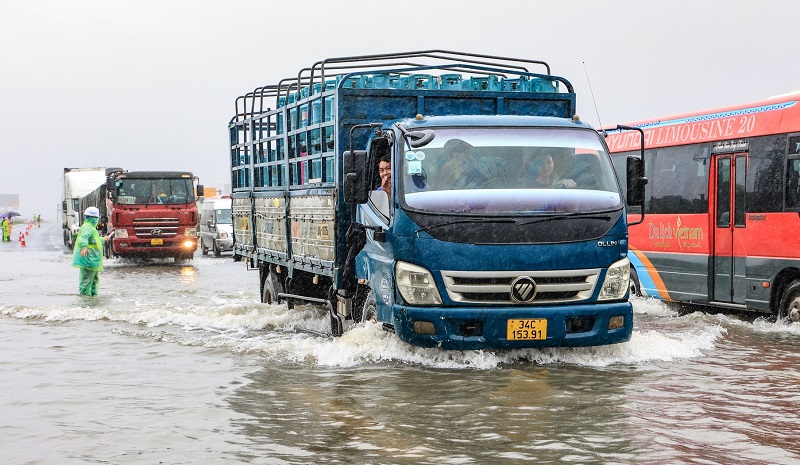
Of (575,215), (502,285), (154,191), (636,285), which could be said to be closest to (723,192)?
(636,285)

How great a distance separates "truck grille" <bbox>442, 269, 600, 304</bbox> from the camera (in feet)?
31.6

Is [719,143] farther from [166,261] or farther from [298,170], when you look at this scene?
[166,261]

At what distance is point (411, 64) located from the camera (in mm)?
13133

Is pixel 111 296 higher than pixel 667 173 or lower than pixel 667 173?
lower

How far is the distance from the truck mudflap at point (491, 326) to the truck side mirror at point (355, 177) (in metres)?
1.25

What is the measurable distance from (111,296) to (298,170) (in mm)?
9372

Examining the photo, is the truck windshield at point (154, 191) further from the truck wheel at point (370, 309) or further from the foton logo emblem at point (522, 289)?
the foton logo emblem at point (522, 289)

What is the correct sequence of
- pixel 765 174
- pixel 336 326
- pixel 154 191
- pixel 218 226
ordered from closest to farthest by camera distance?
pixel 336 326 < pixel 765 174 < pixel 154 191 < pixel 218 226

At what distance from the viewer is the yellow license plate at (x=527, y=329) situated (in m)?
9.66

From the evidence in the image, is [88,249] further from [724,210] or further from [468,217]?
[468,217]

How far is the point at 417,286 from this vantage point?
32.0 feet

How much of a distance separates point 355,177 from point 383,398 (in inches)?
89.0

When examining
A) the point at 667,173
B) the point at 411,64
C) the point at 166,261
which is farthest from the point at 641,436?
the point at 166,261

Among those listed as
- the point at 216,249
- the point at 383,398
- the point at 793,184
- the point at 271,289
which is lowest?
the point at 216,249
